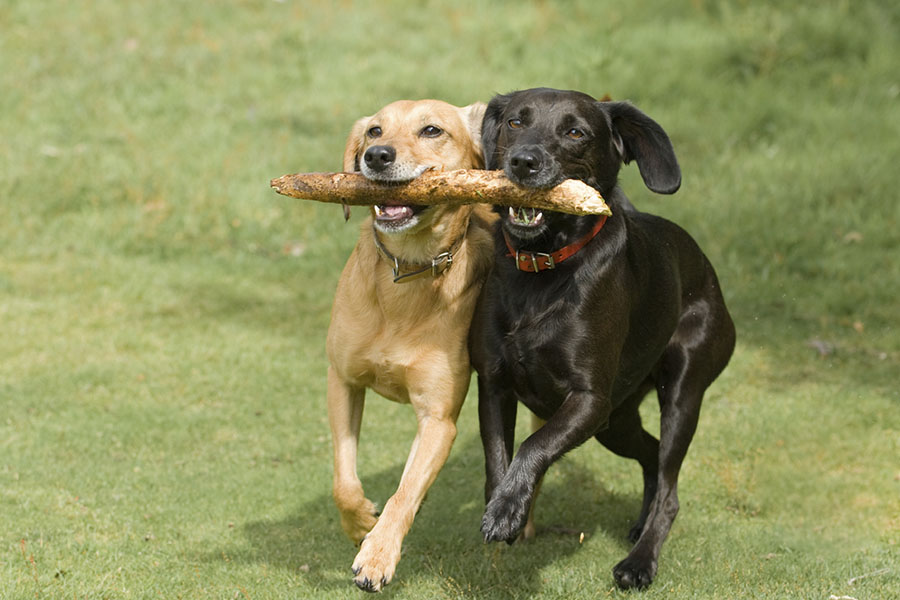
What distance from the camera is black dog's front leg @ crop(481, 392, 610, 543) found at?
4.15 metres

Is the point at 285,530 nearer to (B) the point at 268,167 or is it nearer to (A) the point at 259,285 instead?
(A) the point at 259,285

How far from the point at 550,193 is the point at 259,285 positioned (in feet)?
21.6

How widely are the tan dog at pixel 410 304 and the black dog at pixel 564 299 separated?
197 mm

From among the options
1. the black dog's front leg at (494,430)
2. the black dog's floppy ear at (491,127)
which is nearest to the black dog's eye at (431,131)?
the black dog's floppy ear at (491,127)

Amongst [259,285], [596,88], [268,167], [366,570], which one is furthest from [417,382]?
[596,88]

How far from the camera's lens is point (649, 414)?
780 cm

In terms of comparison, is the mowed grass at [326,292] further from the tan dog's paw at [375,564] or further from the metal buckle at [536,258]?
the metal buckle at [536,258]

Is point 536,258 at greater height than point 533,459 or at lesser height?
greater

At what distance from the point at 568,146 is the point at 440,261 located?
876 millimetres

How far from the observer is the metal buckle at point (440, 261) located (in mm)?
5047

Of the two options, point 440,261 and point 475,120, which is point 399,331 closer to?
point 440,261

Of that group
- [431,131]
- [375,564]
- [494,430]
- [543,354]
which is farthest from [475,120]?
[375,564]

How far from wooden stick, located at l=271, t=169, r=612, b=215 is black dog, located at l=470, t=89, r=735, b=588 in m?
0.09

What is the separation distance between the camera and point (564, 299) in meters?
4.61
